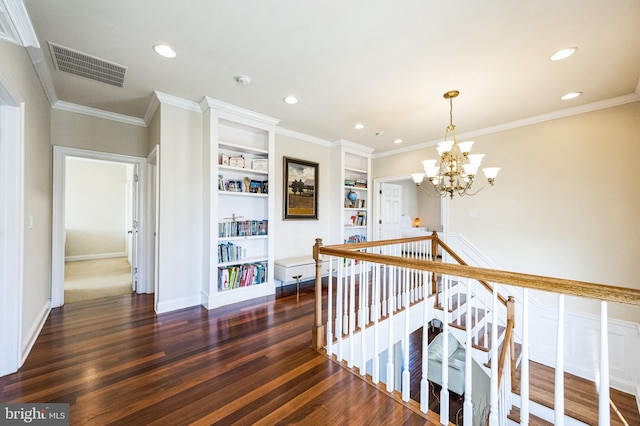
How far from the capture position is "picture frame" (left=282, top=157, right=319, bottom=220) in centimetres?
428

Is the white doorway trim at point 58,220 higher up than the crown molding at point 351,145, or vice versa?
the crown molding at point 351,145

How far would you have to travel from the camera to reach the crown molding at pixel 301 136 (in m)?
4.22

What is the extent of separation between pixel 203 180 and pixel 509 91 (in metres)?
3.90

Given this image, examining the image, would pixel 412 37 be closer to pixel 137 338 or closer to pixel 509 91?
pixel 509 91

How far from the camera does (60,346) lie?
2.28 meters

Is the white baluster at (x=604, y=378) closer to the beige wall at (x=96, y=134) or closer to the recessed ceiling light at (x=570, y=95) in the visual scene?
the recessed ceiling light at (x=570, y=95)

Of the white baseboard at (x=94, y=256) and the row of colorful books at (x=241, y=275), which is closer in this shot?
the row of colorful books at (x=241, y=275)

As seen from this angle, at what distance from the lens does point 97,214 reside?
22.4 ft

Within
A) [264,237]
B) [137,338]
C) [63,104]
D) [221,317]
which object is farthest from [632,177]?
[63,104]

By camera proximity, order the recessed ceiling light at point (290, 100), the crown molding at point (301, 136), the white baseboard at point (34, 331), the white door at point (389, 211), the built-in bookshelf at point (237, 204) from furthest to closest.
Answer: the white door at point (389, 211) → the crown molding at point (301, 136) → the built-in bookshelf at point (237, 204) → the recessed ceiling light at point (290, 100) → the white baseboard at point (34, 331)

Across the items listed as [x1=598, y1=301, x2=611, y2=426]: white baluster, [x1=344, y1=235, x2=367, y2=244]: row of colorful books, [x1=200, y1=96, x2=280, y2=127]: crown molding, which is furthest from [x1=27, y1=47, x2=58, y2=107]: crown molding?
[x1=344, y1=235, x2=367, y2=244]: row of colorful books

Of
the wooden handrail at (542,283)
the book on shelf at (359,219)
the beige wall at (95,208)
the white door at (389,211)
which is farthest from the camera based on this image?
the beige wall at (95,208)

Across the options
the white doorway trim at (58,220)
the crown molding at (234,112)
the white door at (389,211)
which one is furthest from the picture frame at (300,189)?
the white doorway trim at (58,220)

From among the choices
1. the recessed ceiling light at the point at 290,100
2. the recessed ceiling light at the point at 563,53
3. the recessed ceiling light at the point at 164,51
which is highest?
the recessed ceiling light at the point at 290,100
